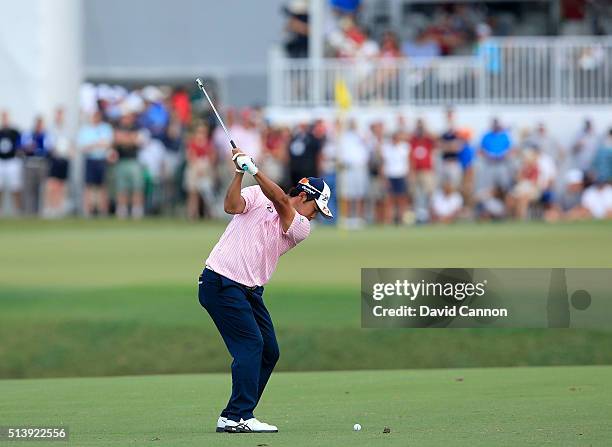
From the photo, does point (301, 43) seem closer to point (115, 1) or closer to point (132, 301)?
point (115, 1)

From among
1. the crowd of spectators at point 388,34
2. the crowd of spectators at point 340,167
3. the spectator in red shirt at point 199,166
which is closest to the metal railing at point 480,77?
the crowd of spectators at point 388,34

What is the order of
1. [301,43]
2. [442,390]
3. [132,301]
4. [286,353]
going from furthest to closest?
[301,43] → [132,301] → [286,353] → [442,390]

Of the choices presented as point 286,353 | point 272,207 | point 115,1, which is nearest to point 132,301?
point 286,353

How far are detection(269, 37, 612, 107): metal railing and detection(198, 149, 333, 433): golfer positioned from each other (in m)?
24.3

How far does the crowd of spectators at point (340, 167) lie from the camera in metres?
31.6

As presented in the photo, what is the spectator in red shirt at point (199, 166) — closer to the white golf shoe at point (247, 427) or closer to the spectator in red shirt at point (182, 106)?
the spectator in red shirt at point (182, 106)

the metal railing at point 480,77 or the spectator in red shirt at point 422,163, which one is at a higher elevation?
the metal railing at point 480,77

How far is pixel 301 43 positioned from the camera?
37.5 meters

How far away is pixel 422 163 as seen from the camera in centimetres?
3164

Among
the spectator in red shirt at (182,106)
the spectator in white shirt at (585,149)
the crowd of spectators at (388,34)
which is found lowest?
the spectator in white shirt at (585,149)

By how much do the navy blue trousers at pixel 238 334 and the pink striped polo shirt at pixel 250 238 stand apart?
74mm

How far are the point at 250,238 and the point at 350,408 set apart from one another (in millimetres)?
1963

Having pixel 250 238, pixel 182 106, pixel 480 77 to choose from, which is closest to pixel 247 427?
pixel 250 238

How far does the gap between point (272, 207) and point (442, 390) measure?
3.23 metres
